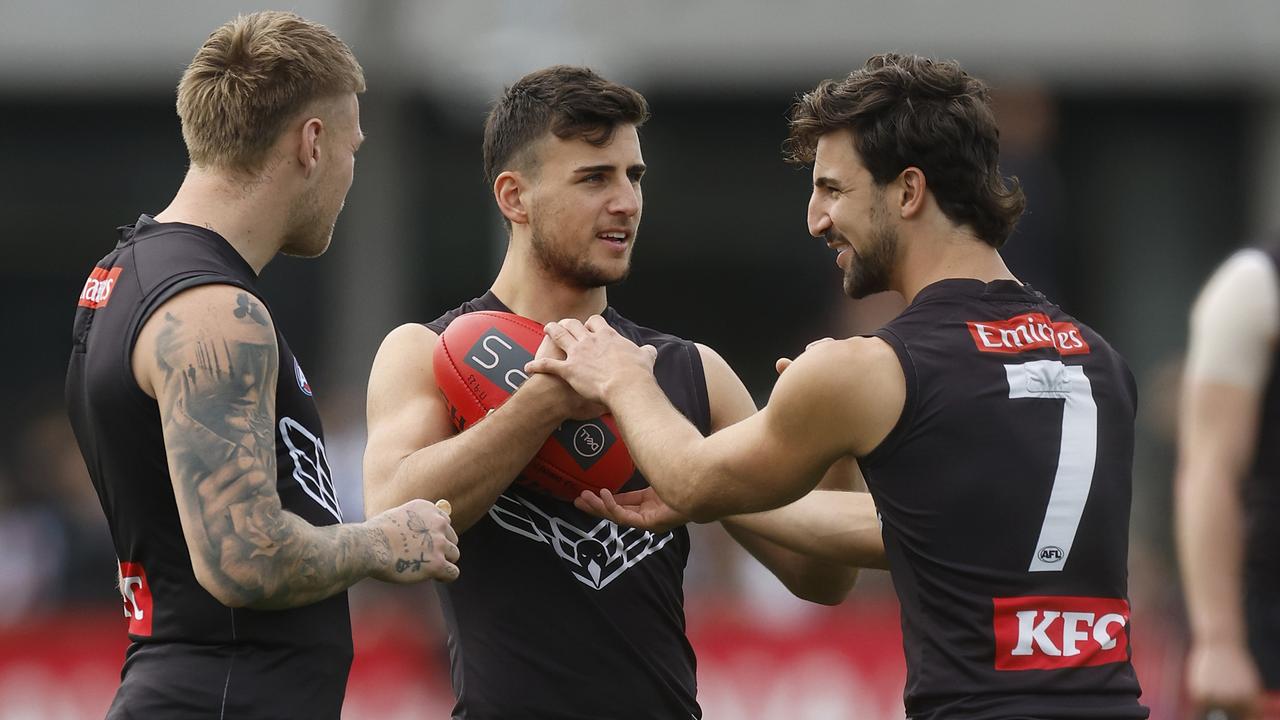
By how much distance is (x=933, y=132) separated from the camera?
471cm

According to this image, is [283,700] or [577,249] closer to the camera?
[283,700]

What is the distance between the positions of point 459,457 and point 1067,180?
15827 mm

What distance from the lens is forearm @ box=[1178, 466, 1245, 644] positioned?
5652 millimetres

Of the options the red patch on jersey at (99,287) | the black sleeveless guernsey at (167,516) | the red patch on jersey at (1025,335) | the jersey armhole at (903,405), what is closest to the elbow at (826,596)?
the jersey armhole at (903,405)

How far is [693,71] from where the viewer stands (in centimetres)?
1842

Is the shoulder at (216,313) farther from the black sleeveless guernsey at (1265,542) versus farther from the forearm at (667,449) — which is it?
the black sleeveless guernsey at (1265,542)

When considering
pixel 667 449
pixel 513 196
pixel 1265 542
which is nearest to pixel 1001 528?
pixel 667 449

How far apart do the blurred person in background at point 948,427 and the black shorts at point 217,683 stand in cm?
107

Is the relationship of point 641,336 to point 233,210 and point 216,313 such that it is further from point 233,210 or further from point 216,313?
point 216,313

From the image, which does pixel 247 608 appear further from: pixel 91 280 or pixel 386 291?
pixel 386 291

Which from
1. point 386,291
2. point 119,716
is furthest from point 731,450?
point 386,291

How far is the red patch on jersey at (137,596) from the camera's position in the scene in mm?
4371

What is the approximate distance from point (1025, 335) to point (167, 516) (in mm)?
2210

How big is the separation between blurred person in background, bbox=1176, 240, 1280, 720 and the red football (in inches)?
77.1
